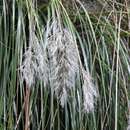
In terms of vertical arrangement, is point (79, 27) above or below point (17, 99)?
above

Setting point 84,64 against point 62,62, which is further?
point 84,64

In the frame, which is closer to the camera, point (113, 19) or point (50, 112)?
point (50, 112)

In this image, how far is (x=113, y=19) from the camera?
1778 mm

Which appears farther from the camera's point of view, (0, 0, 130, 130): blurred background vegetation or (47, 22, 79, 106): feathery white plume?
(0, 0, 130, 130): blurred background vegetation

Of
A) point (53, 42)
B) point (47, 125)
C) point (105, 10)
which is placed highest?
point (105, 10)

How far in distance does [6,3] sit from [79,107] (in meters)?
0.52

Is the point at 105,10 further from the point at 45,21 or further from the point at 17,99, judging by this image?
the point at 17,99

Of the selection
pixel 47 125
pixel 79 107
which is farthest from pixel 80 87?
pixel 47 125

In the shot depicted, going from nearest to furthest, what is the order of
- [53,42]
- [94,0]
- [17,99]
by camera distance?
[53,42], [17,99], [94,0]

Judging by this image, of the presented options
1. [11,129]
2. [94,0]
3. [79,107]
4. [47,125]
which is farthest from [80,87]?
[94,0]

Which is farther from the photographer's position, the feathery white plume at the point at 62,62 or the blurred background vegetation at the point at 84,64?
the blurred background vegetation at the point at 84,64

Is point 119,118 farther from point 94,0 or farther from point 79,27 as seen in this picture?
point 94,0

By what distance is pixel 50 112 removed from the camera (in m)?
1.55

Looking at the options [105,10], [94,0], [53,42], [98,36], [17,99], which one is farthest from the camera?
[94,0]
